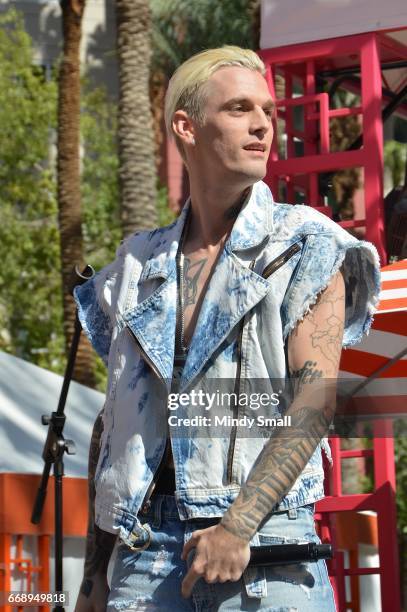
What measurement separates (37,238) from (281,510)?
21.9 m

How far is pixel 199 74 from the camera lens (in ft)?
9.34

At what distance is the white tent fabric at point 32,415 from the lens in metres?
6.21

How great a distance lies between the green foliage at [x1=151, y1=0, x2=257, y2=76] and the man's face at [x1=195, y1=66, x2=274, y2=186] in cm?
2351

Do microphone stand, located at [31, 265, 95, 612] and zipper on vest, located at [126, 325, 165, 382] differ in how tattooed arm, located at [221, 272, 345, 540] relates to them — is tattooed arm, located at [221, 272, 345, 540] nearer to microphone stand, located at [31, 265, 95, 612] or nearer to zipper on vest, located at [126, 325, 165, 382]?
zipper on vest, located at [126, 325, 165, 382]

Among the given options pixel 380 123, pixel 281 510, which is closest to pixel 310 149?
pixel 380 123

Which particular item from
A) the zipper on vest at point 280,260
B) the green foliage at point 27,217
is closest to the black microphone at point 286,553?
the zipper on vest at point 280,260

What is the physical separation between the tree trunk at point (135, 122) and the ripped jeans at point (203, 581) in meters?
12.2

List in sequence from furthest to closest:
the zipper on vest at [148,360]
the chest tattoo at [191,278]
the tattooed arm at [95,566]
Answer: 1. the tattooed arm at [95,566]
2. the chest tattoo at [191,278]
3. the zipper on vest at [148,360]

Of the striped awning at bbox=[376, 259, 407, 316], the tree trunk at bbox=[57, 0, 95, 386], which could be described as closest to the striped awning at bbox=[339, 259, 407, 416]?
the striped awning at bbox=[376, 259, 407, 316]

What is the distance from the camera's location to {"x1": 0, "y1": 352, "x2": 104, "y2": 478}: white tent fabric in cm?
621

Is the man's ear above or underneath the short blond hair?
underneath

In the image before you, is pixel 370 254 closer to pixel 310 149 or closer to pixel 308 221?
pixel 308 221

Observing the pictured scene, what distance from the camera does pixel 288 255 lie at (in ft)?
8.90

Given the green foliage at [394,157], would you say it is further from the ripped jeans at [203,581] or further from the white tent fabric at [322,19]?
the ripped jeans at [203,581]
